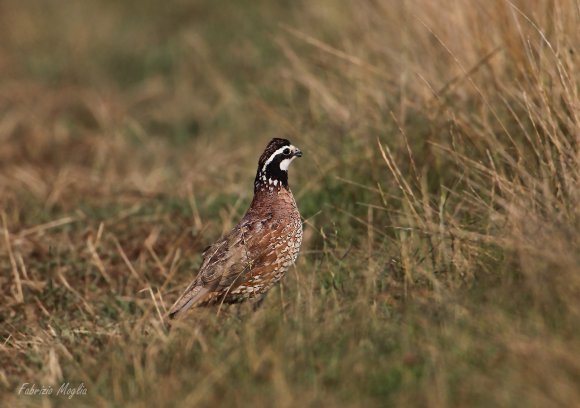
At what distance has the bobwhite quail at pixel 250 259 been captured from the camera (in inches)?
239

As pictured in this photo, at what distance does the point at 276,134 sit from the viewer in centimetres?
1005

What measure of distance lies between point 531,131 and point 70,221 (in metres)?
3.51

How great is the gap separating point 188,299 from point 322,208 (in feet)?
6.03

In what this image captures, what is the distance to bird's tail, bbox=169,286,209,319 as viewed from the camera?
5941mm

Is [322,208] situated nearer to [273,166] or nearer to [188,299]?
[273,166]

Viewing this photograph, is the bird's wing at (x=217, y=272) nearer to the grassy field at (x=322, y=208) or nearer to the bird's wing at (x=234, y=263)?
the bird's wing at (x=234, y=263)

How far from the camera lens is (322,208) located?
762 cm

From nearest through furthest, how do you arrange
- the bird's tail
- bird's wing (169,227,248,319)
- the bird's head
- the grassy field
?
the grassy field
the bird's tail
bird's wing (169,227,248,319)
the bird's head

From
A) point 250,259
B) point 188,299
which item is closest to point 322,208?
point 250,259

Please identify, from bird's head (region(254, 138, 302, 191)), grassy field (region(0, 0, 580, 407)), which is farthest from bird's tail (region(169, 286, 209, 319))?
bird's head (region(254, 138, 302, 191))

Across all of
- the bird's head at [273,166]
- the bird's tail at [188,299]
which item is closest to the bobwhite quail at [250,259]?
the bird's tail at [188,299]

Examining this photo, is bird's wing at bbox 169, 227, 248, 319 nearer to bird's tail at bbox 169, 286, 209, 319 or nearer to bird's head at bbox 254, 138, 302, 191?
bird's tail at bbox 169, 286, 209, 319

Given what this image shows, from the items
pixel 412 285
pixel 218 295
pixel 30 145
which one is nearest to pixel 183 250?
pixel 218 295

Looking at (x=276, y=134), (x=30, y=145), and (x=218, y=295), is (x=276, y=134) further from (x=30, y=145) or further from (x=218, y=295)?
(x=218, y=295)
